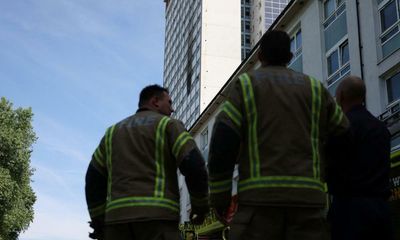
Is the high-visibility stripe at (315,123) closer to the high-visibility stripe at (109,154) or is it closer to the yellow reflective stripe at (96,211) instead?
the high-visibility stripe at (109,154)

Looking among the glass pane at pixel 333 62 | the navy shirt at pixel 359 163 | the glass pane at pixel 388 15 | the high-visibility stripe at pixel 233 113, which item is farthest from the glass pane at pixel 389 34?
the high-visibility stripe at pixel 233 113

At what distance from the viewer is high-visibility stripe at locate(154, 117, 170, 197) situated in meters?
4.23

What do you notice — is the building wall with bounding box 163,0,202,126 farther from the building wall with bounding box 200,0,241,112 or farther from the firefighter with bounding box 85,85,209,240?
the firefighter with bounding box 85,85,209,240

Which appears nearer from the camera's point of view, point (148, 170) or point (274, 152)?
point (274, 152)

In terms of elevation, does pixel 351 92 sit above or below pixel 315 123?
above

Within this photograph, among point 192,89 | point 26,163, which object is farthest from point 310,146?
point 192,89

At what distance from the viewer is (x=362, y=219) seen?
12.4 feet

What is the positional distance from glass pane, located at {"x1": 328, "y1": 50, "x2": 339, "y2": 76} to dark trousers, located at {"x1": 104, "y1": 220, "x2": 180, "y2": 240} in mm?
18916

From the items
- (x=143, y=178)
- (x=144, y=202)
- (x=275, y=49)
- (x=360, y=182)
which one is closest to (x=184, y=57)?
(x=143, y=178)

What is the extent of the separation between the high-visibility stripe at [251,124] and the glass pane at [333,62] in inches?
749

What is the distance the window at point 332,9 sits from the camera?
22422 mm

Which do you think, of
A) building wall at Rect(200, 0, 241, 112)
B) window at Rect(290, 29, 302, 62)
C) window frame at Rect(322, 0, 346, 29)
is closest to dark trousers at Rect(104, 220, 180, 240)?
window frame at Rect(322, 0, 346, 29)

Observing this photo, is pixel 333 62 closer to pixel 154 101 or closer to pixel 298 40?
pixel 298 40

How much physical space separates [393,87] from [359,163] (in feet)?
50.9
